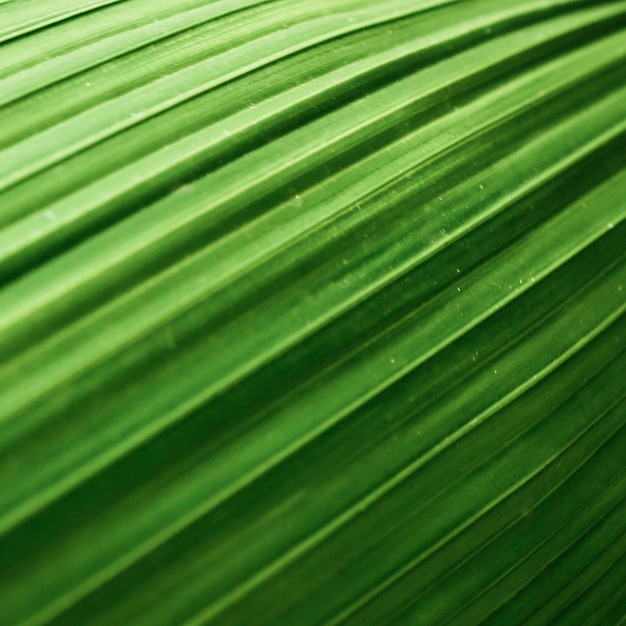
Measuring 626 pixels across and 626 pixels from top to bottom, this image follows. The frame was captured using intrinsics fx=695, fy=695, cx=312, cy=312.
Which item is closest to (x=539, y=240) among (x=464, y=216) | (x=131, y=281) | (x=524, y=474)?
(x=464, y=216)

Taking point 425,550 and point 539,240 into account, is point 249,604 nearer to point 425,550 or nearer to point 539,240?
Result: point 425,550

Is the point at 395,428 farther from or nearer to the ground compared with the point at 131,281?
nearer to the ground

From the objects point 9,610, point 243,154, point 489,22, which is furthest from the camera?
point 489,22

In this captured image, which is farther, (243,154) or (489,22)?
(489,22)

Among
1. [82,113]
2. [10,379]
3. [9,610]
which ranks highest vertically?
[82,113]

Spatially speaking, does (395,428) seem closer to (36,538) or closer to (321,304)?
(321,304)

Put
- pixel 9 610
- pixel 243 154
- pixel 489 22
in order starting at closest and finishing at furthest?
pixel 9 610, pixel 243 154, pixel 489 22
